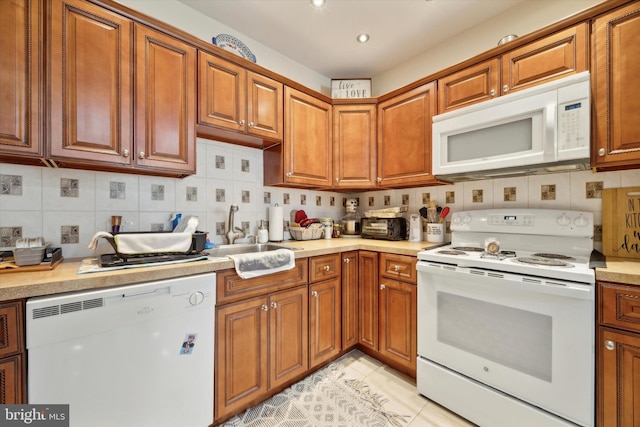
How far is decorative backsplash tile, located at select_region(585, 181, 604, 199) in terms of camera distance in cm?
153

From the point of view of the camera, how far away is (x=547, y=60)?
1479 mm

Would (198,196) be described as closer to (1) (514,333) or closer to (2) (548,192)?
(1) (514,333)

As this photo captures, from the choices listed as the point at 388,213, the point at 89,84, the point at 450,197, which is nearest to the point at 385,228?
the point at 388,213

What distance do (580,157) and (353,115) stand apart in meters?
1.58

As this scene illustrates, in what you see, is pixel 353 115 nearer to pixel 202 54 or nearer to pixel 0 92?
pixel 202 54

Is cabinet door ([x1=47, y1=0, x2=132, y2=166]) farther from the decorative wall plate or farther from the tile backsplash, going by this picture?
the decorative wall plate

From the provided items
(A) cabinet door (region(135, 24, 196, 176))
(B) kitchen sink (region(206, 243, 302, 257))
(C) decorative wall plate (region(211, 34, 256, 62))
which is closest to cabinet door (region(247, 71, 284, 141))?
(C) decorative wall plate (region(211, 34, 256, 62))

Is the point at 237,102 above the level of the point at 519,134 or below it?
above

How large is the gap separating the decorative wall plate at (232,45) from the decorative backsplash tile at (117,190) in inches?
44.6

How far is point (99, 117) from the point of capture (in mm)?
1276

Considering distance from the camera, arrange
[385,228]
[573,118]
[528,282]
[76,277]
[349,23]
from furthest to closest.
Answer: [385,228], [349,23], [573,118], [528,282], [76,277]

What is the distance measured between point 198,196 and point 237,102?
2.34 ft

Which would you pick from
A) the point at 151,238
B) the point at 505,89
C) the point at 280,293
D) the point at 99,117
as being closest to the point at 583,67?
the point at 505,89

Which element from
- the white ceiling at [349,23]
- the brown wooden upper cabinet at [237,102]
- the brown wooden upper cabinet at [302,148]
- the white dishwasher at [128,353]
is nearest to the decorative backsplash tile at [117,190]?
the brown wooden upper cabinet at [237,102]
